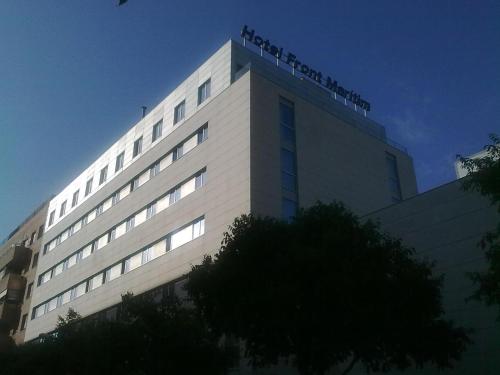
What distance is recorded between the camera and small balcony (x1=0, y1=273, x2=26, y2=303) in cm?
6253

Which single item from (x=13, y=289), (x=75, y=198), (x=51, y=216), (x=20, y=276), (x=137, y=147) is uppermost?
(x=137, y=147)

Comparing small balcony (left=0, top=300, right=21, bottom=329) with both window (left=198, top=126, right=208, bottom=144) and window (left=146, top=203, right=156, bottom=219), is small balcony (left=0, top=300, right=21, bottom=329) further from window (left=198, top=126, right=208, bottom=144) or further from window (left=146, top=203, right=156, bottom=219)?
window (left=198, top=126, right=208, bottom=144)

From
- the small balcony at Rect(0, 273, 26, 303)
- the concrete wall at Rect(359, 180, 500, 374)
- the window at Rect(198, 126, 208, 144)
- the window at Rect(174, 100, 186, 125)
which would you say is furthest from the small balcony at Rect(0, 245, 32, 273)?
the concrete wall at Rect(359, 180, 500, 374)

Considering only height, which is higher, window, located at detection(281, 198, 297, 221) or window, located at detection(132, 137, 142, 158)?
window, located at detection(132, 137, 142, 158)

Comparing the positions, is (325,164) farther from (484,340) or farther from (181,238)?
(484,340)

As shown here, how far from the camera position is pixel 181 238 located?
3628cm

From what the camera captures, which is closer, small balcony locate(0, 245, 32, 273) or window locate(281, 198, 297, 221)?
window locate(281, 198, 297, 221)

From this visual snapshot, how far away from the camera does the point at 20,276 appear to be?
211 feet

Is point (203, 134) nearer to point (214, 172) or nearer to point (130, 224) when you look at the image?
point (214, 172)

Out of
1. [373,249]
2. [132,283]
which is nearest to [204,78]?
[132,283]

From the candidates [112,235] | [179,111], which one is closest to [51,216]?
Answer: [112,235]

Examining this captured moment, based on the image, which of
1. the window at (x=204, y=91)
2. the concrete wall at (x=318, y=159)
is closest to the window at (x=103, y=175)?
the window at (x=204, y=91)

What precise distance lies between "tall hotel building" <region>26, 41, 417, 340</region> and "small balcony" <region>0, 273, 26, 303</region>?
12391 mm

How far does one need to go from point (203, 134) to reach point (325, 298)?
Answer: 24292mm
